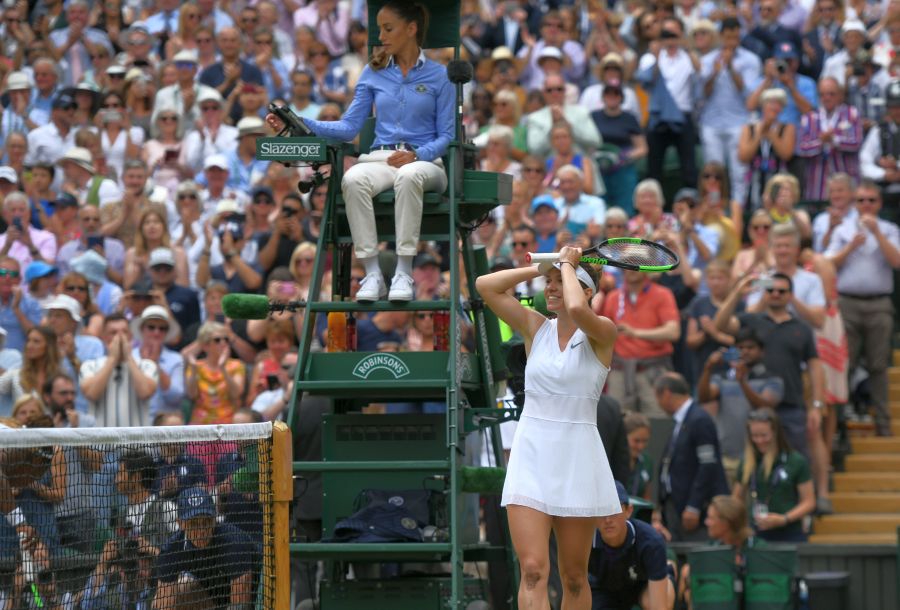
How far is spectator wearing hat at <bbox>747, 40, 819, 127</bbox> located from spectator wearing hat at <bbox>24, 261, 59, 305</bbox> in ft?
25.4

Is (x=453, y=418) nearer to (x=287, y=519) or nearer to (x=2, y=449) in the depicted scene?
(x=287, y=519)

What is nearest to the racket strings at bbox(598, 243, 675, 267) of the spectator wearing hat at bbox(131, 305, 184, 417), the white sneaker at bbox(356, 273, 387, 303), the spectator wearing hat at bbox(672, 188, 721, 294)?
the white sneaker at bbox(356, 273, 387, 303)

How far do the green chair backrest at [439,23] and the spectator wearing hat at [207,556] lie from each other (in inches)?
129

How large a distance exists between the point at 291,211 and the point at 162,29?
584 centimetres

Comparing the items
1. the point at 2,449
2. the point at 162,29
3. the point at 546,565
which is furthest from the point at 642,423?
the point at 162,29

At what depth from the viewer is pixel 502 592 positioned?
440 inches

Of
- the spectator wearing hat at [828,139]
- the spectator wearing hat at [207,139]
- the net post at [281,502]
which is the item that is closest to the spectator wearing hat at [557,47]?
the spectator wearing hat at [828,139]

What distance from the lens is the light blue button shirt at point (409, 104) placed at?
32.6 ft

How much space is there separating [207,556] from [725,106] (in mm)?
11066

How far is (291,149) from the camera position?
30.9ft

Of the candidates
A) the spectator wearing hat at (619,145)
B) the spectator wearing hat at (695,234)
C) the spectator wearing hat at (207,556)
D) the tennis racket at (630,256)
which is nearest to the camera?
the tennis racket at (630,256)

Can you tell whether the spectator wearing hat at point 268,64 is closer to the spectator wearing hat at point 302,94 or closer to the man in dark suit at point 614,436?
the spectator wearing hat at point 302,94

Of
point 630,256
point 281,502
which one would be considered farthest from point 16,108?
point 630,256

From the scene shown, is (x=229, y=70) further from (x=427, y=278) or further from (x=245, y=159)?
(x=427, y=278)
